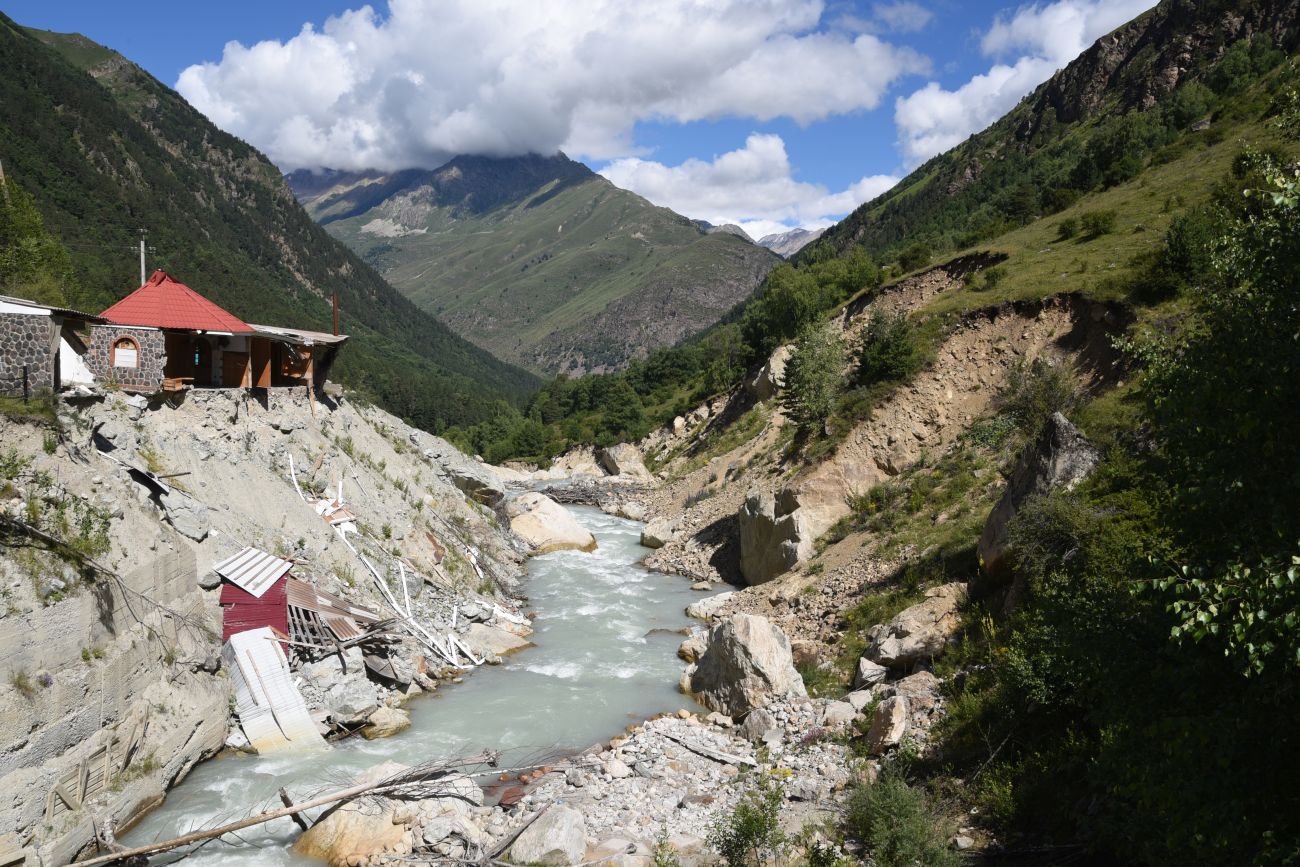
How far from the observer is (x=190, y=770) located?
1358 cm

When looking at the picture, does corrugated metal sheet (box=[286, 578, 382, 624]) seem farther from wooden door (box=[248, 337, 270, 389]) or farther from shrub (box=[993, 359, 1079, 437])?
shrub (box=[993, 359, 1079, 437])

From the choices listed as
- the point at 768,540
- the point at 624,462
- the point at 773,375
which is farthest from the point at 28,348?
the point at 624,462

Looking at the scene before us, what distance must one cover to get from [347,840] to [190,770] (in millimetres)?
4379

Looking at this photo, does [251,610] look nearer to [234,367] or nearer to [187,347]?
[234,367]

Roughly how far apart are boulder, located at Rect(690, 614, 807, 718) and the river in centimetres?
115

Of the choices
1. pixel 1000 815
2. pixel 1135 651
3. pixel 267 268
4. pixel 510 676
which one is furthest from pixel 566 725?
pixel 267 268

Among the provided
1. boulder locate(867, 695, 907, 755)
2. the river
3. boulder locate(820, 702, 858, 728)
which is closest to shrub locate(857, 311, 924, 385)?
the river

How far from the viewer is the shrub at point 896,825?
950 cm

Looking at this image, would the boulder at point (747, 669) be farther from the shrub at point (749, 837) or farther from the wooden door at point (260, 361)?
the wooden door at point (260, 361)

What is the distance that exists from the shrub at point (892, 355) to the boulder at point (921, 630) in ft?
47.3

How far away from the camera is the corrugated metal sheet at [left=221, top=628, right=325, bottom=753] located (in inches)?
583

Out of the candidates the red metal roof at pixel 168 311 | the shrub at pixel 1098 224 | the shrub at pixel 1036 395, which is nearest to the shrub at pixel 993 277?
the shrub at pixel 1098 224

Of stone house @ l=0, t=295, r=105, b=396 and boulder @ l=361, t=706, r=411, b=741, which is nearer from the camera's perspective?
stone house @ l=0, t=295, r=105, b=396

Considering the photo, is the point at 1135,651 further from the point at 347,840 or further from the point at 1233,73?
the point at 1233,73
